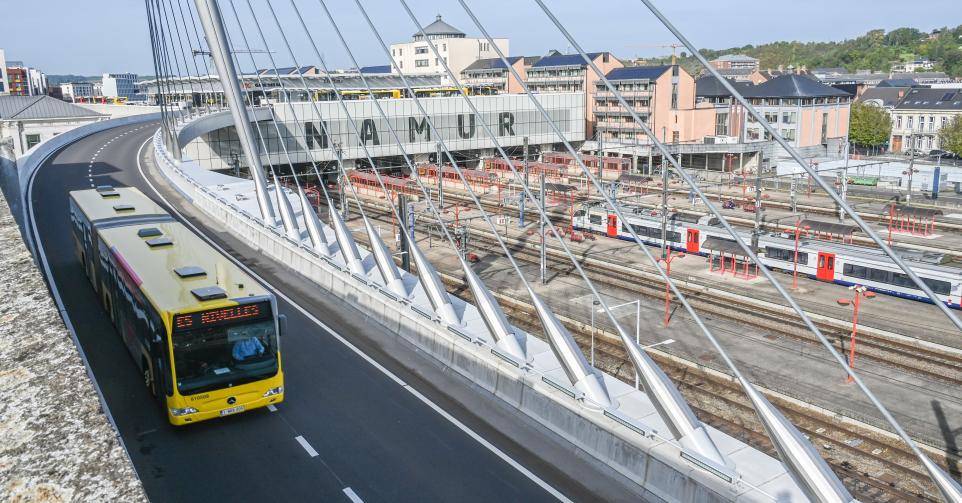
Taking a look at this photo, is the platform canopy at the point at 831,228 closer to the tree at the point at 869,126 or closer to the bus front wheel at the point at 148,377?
the bus front wheel at the point at 148,377

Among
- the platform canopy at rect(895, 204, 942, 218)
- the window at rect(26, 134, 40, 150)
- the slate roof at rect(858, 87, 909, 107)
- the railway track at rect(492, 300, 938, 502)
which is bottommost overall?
the railway track at rect(492, 300, 938, 502)

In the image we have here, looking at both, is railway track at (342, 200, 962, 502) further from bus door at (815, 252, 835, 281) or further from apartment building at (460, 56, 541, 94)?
apartment building at (460, 56, 541, 94)

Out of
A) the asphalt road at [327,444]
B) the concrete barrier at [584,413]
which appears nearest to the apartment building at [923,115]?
the concrete barrier at [584,413]

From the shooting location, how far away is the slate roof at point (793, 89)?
228 feet

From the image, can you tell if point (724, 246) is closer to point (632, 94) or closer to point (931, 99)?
point (632, 94)

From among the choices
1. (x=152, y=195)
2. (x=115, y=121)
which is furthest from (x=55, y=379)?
(x=115, y=121)

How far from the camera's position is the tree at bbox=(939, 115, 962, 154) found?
215 ft

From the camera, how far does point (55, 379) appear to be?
810 cm

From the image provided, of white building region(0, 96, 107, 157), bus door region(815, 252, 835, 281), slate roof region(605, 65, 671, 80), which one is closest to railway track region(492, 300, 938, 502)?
bus door region(815, 252, 835, 281)

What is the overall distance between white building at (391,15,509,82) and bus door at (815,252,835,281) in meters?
79.6

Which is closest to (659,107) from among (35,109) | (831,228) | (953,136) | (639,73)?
(639,73)

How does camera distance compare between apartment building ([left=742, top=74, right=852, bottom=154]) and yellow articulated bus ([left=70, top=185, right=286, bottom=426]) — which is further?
apartment building ([left=742, top=74, right=852, bottom=154])

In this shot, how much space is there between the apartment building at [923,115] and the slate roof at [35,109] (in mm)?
82453

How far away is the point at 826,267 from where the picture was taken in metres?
31.9
